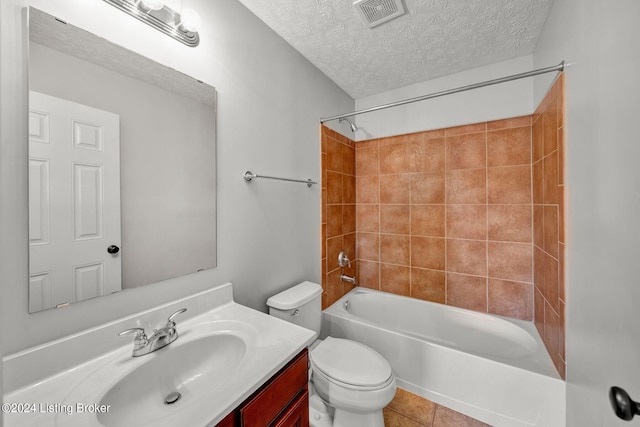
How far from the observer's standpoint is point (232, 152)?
4.12ft

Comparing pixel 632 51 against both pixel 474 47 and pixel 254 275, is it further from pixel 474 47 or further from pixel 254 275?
pixel 254 275

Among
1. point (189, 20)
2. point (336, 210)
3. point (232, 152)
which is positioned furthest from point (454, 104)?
point (189, 20)

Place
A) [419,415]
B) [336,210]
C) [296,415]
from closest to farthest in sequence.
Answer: [296,415] → [419,415] → [336,210]

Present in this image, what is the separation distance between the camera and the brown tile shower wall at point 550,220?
122 centimetres

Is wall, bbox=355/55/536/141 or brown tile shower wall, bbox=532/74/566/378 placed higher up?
wall, bbox=355/55/536/141

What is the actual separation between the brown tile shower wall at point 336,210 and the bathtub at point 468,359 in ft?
0.76

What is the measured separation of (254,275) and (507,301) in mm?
1947

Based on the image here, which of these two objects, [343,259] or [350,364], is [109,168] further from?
[343,259]

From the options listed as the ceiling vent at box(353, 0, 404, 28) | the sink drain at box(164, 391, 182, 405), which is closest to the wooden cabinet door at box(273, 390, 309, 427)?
the sink drain at box(164, 391, 182, 405)

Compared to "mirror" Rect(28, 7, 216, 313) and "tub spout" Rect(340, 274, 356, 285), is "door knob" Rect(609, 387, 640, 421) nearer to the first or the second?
"mirror" Rect(28, 7, 216, 313)

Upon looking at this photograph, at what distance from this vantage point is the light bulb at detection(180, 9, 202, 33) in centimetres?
98

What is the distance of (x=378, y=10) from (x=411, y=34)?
1.11 ft

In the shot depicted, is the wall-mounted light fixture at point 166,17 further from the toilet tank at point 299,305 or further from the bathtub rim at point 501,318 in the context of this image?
the bathtub rim at point 501,318

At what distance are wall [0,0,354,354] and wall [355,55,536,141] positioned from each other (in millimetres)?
481
